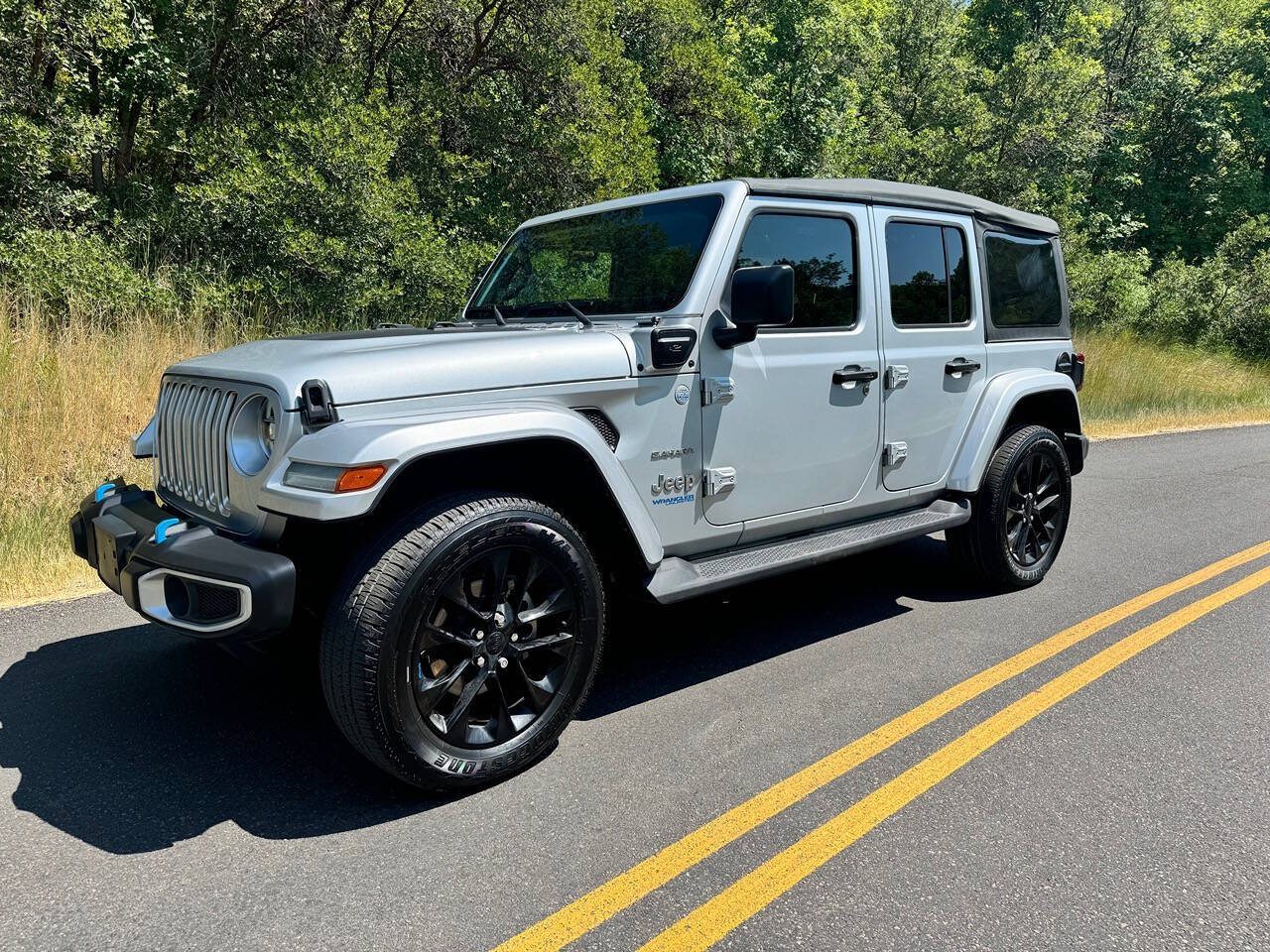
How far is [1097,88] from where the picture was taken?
20.9 metres

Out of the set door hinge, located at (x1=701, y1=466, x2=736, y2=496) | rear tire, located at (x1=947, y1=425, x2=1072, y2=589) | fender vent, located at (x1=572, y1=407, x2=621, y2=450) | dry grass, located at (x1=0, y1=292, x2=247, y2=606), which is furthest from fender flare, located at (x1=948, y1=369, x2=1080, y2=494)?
dry grass, located at (x1=0, y1=292, x2=247, y2=606)

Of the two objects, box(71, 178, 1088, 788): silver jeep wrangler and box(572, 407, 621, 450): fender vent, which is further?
box(572, 407, 621, 450): fender vent

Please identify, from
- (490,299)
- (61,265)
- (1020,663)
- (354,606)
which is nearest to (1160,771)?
(1020,663)

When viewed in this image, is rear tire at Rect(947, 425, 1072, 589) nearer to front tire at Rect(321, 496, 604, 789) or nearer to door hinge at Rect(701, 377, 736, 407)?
door hinge at Rect(701, 377, 736, 407)

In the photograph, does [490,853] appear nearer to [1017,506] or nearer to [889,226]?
[889,226]

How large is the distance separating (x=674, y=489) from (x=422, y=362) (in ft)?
3.74

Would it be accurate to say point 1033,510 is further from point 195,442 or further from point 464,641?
point 195,442

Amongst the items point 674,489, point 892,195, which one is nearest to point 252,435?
point 674,489

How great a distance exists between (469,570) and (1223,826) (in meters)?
2.56

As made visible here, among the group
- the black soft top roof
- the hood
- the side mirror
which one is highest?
the black soft top roof

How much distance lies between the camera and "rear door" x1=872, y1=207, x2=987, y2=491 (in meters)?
4.32

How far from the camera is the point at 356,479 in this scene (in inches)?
102

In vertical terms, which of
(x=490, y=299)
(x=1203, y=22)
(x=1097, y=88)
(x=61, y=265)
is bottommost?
(x=490, y=299)

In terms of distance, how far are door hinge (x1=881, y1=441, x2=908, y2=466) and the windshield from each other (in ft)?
4.77
